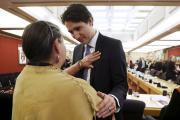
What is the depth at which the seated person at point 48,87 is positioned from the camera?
0.98 m

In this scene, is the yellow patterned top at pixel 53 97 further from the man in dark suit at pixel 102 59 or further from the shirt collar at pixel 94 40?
the shirt collar at pixel 94 40

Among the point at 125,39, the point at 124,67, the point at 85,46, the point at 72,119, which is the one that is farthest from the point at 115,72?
the point at 125,39

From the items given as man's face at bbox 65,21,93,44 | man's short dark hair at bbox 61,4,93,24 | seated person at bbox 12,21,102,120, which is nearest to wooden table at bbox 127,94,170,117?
man's face at bbox 65,21,93,44

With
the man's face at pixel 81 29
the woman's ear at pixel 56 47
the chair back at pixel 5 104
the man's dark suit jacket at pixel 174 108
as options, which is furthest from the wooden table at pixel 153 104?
the woman's ear at pixel 56 47

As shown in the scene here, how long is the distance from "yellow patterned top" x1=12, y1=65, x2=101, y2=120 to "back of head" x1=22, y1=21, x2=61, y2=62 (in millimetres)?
56

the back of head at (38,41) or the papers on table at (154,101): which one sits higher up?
the back of head at (38,41)

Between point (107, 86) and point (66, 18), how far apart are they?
0.50 m

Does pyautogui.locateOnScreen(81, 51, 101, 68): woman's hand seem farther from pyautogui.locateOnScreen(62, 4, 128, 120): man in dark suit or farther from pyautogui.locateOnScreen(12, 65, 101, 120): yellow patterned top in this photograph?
pyautogui.locateOnScreen(12, 65, 101, 120): yellow patterned top

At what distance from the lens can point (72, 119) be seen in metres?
1.00

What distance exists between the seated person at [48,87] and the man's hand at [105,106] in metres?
0.03

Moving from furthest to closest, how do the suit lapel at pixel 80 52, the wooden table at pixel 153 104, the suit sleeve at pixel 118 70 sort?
the wooden table at pixel 153 104, the suit lapel at pixel 80 52, the suit sleeve at pixel 118 70

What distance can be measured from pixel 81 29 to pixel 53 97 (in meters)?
0.69

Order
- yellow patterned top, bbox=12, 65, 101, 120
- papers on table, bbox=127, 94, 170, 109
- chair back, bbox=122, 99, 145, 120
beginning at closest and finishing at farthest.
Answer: yellow patterned top, bbox=12, 65, 101, 120
chair back, bbox=122, 99, 145, 120
papers on table, bbox=127, 94, 170, 109

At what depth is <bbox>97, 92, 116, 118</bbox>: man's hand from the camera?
3.64ft
